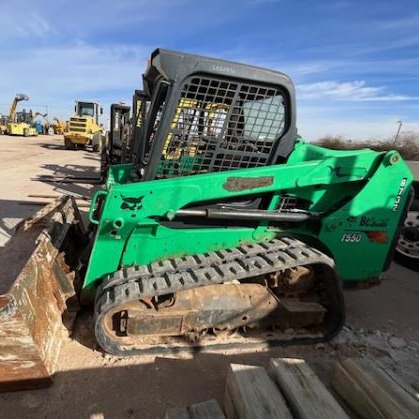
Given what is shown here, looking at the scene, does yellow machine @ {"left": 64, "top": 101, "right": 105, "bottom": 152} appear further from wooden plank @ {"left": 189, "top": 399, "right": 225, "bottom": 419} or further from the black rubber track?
wooden plank @ {"left": 189, "top": 399, "right": 225, "bottom": 419}

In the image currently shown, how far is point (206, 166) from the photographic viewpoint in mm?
3170

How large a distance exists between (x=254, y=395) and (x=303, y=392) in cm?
29

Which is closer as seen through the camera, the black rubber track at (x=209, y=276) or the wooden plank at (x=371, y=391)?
the wooden plank at (x=371, y=391)

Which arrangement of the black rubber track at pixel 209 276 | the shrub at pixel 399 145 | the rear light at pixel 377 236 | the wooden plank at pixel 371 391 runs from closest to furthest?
the wooden plank at pixel 371 391, the black rubber track at pixel 209 276, the rear light at pixel 377 236, the shrub at pixel 399 145

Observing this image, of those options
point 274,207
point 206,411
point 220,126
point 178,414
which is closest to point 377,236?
point 274,207

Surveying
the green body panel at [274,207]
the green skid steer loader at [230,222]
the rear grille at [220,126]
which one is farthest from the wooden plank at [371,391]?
the rear grille at [220,126]

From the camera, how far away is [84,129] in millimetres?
22016

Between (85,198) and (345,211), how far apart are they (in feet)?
22.8

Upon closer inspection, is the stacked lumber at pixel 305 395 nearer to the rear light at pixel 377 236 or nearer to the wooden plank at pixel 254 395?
the wooden plank at pixel 254 395

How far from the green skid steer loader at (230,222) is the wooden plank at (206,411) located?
906 mm

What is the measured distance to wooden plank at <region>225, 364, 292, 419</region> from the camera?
6.42ft

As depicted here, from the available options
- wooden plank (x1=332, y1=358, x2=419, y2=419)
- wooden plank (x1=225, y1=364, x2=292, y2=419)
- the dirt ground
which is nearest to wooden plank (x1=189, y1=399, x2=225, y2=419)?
wooden plank (x1=225, y1=364, x2=292, y2=419)

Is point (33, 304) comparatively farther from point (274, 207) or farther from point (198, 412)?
point (274, 207)

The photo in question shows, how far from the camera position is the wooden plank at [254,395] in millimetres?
1958
